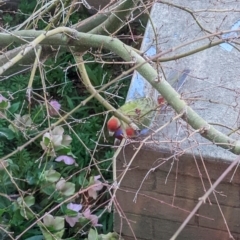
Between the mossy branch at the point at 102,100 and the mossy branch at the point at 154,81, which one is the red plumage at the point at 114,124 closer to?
the mossy branch at the point at 102,100

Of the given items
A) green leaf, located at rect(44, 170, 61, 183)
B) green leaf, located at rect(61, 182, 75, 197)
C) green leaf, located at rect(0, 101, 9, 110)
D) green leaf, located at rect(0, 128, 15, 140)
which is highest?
green leaf, located at rect(0, 101, 9, 110)

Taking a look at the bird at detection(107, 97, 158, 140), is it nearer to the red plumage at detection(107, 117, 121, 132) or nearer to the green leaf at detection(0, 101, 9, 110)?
the red plumage at detection(107, 117, 121, 132)

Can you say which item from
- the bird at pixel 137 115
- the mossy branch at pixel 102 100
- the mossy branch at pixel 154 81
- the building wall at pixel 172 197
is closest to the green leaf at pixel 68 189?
the building wall at pixel 172 197

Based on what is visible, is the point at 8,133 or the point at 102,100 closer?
the point at 102,100

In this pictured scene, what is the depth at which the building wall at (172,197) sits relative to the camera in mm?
2098

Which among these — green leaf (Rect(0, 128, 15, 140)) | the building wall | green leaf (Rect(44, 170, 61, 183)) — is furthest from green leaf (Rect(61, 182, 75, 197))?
green leaf (Rect(0, 128, 15, 140))

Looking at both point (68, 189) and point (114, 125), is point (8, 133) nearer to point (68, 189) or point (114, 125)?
point (68, 189)

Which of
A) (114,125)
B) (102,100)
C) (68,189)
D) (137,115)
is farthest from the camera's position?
(68,189)

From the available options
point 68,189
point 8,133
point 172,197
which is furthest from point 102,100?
point 8,133

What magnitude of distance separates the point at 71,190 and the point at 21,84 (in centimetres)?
140

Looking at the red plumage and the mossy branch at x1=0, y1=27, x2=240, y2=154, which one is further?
the red plumage

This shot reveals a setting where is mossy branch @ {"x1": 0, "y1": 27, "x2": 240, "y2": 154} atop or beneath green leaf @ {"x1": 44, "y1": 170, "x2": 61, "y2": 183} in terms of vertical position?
atop

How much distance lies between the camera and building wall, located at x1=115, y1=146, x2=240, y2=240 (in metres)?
2.10

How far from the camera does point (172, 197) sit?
2215 mm
